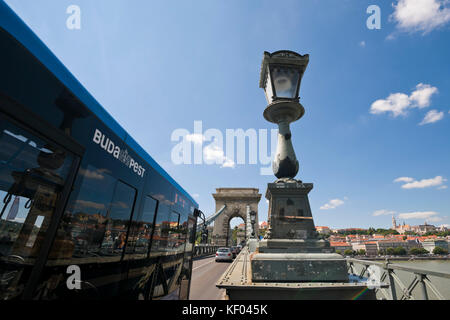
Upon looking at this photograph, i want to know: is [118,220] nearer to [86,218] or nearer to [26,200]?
[86,218]

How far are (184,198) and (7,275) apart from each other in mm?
3614

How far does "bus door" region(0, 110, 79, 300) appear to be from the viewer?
1.33 meters

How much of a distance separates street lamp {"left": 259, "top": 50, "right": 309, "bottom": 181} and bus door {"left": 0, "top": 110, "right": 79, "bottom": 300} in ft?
19.1

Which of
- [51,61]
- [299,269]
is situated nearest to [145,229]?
[51,61]

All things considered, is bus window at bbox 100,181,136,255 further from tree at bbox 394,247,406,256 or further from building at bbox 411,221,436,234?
building at bbox 411,221,436,234

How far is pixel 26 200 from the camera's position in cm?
150

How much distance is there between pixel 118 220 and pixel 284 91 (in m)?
6.57

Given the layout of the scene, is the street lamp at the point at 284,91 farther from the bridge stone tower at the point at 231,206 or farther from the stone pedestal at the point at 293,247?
the bridge stone tower at the point at 231,206

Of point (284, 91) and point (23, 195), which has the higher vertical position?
point (284, 91)

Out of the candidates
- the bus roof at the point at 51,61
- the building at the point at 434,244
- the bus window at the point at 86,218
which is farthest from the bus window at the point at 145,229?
the building at the point at 434,244

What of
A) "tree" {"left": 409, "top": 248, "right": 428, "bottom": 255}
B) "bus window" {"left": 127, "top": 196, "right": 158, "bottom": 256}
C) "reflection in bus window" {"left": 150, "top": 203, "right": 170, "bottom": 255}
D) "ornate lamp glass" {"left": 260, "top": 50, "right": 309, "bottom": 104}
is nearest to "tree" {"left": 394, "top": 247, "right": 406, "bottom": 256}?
"tree" {"left": 409, "top": 248, "right": 428, "bottom": 255}

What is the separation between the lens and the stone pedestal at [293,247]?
4.41m
